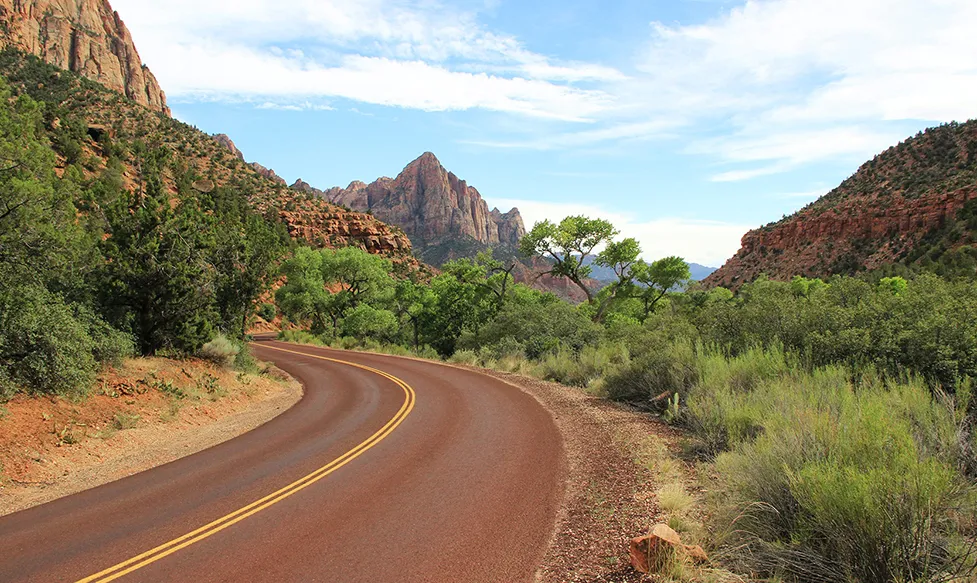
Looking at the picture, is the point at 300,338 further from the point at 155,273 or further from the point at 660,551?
the point at 660,551

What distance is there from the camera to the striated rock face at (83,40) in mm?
84750

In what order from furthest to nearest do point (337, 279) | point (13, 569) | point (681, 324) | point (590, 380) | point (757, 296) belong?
point (337, 279), point (590, 380), point (681, 324), point (757, 296), point (13, 569)

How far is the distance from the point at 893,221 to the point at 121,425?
281 ft

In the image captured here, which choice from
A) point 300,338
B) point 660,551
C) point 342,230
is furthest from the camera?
point 342,230

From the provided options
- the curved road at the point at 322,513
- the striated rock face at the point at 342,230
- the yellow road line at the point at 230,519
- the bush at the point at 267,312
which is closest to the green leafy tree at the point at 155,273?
the curved road at the point at 322,513

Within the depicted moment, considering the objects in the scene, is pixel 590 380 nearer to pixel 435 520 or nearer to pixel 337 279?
pixel 435 520

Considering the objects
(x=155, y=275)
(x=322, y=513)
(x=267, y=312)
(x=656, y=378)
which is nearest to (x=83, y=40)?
(x=267, y=312)

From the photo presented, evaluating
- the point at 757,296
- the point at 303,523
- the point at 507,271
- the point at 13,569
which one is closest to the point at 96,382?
the point at 13,569

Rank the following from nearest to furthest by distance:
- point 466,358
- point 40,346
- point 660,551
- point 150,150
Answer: point 660,551, point 40,346, point 466,358, point 150,150

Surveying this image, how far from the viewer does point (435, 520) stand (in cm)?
655

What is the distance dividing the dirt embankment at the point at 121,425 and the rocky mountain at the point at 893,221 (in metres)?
59.1

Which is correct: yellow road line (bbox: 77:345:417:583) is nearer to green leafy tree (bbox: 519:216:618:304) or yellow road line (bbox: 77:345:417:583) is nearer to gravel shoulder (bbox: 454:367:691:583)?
gravel shoulder (bbox: 454:367:691:583)

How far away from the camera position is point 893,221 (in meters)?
68.5

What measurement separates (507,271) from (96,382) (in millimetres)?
24540
